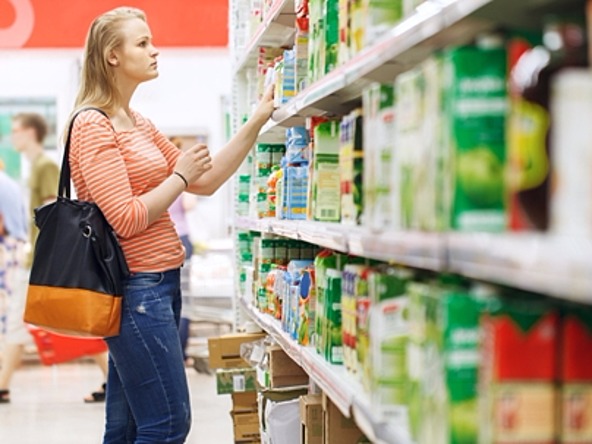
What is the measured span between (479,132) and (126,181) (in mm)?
1826

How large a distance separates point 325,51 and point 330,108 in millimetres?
405

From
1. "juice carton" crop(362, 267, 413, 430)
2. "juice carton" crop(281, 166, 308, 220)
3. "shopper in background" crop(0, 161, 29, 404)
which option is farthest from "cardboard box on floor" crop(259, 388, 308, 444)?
"shopper in background" crop(0, 161, 29, 404)

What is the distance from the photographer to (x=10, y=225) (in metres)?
7.55

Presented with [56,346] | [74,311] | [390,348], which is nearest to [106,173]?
[74,311]

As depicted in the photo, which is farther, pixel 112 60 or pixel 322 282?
pixel 112 60

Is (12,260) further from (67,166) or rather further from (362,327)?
(362,327)

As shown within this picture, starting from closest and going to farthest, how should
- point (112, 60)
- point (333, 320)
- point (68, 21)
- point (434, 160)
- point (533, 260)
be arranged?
point (533, 260), point (434, 160), point (333, 320), point (112, 60), point (68, 21)

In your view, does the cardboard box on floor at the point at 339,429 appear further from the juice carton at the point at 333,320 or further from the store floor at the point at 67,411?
the store floor at the point at 67,411

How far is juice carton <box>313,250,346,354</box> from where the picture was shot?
118 inches

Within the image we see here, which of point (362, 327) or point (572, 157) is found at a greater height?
point (572, 157)

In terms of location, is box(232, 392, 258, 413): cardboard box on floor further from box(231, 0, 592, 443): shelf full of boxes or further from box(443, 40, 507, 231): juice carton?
box(443, 40, 507, 231): juice carton

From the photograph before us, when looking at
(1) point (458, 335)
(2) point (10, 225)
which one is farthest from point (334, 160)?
(2) point (10, 225)

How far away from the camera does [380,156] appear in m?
2.12

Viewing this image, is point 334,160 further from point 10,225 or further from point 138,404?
point 10,225
